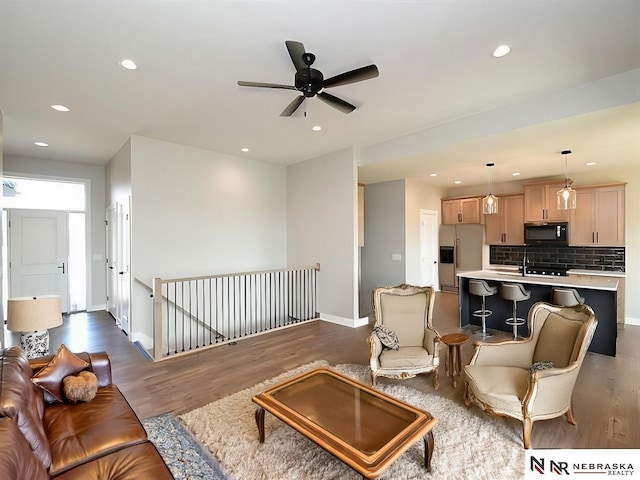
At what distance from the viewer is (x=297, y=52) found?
7.59 feet

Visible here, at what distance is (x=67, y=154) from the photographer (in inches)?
229

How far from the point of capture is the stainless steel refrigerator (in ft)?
26.1

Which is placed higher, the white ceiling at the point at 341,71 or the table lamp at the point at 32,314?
the white ceiling at the point at 341,71

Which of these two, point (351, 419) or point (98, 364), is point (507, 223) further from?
point (98, 364)

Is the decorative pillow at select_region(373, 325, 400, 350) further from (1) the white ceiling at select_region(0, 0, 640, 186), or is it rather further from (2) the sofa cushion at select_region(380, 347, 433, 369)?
(1) the white ceiling at select_region(0, 0, 640, 186)

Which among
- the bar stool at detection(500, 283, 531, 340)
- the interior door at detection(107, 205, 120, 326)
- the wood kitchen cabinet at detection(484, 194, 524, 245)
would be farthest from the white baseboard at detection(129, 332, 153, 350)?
the wood kitchen cabinet at detection(484, 194, 524, 245)

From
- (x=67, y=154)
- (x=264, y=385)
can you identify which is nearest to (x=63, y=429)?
(x=264, y=385)

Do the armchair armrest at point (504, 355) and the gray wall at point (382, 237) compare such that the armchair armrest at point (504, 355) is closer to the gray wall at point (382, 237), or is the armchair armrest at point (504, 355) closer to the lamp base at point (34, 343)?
the gray wall at point (382, 237)

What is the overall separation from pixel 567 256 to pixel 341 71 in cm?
666

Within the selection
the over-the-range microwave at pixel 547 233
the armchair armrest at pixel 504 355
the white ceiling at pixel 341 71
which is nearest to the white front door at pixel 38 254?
the white ceiling at pixel 341 71

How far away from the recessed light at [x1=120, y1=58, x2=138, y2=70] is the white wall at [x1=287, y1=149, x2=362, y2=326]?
136 inches

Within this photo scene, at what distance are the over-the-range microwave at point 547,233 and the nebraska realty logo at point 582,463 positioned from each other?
5213mm

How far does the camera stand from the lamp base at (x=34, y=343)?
3404mm

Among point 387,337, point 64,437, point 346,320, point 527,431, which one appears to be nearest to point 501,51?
point 387,337
